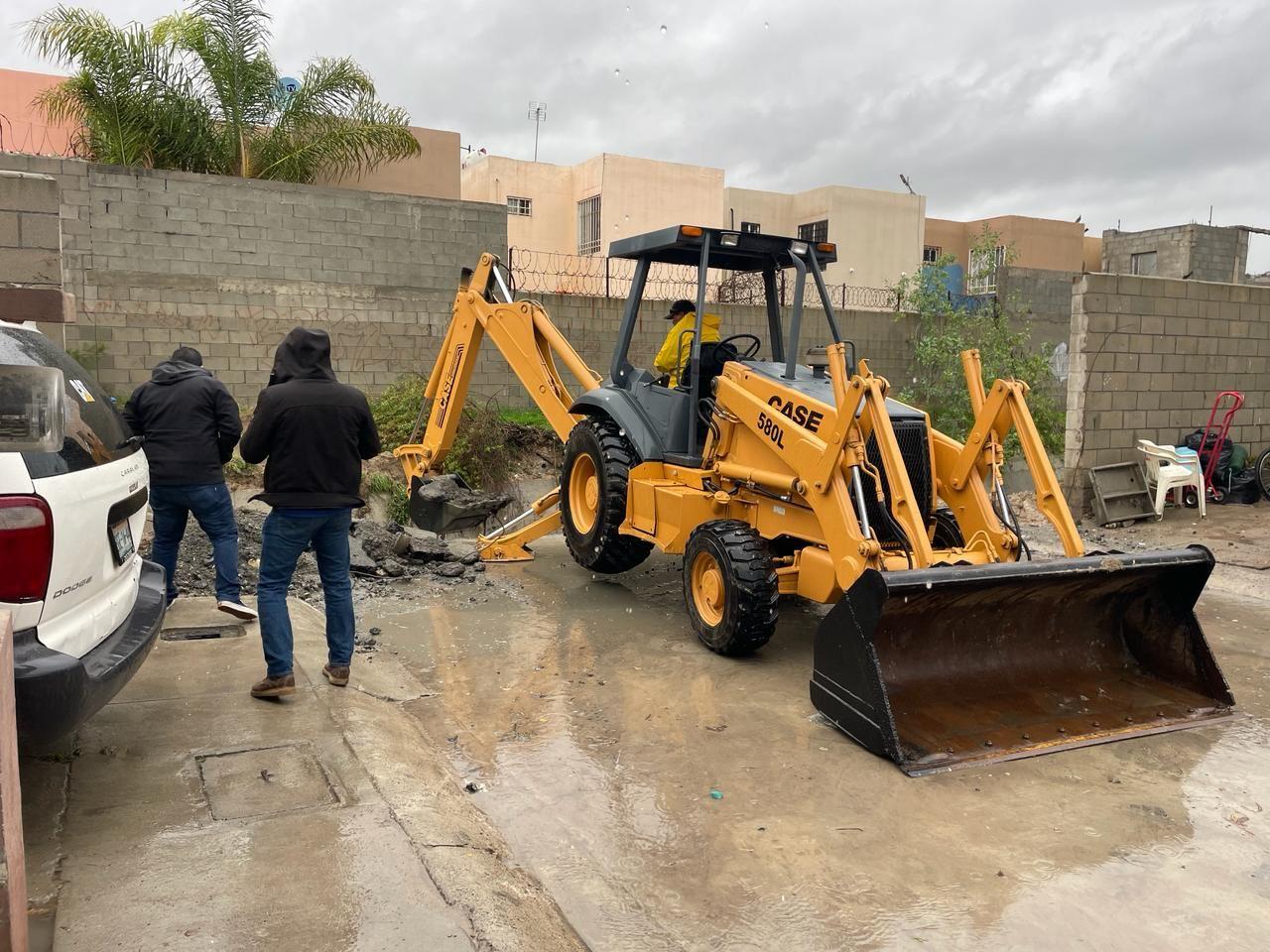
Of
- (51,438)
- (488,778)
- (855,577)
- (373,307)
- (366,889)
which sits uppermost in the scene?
(373,307)

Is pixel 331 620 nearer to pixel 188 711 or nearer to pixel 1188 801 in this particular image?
pixel 188 711

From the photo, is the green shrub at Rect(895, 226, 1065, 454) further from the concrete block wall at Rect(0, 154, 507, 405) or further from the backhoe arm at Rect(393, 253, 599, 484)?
the backhoe arm at Rect(393, 253, 599, 484)

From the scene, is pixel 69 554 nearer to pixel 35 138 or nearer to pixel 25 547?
pixel 25 547

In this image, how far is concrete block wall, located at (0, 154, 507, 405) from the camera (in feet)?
35.1

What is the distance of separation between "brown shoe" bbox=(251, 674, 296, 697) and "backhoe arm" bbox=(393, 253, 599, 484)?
4.04 metres

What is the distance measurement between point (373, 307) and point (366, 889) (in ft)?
34.0

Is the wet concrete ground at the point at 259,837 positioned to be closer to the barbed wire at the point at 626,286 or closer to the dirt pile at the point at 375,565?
the dirt pile at the point at 375,565

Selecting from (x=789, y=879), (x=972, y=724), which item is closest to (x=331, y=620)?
(x=789, y=879)

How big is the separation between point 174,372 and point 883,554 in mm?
4191

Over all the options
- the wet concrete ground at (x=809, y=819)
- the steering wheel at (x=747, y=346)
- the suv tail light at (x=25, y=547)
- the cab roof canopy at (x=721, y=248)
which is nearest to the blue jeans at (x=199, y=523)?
the wet concrete ground at (x=809, y=819)

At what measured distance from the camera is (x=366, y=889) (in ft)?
9.28

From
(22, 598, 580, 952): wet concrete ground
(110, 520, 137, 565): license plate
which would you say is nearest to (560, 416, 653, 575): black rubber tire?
(22, 598, 580, 952): wet concrete ground

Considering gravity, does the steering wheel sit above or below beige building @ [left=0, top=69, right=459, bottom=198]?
below

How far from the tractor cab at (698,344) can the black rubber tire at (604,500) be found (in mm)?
265
